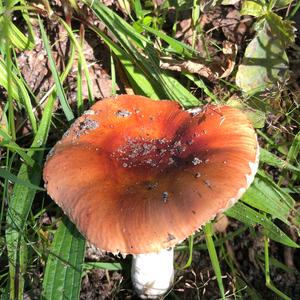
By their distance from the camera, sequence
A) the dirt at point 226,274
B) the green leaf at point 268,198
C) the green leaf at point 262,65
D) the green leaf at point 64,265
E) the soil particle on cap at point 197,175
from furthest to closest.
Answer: the green leaf at point 262,65, the dirt at point 226,274, the green leaf at point 268,198, the green leaf at point 64,265, the soil particle on cap at point 197,175

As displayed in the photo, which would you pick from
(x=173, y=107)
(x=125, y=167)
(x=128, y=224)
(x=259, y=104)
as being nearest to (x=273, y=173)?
(x=259, y=104)

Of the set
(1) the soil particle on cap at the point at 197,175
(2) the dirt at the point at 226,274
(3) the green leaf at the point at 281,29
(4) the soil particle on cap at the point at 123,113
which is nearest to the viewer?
(1) the soil particle on cap at the point at 197,175

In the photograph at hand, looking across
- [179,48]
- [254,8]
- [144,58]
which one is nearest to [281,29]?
[254,8]

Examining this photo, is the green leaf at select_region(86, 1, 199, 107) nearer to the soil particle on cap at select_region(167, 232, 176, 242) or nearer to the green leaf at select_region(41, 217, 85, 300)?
the green leaf at select_region(41, 217, 85, 300)

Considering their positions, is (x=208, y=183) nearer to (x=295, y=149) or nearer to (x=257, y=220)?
(x=257, y=220)

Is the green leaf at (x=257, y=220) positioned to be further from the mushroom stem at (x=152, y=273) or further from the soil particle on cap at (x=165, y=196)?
the soil particle on cap at (x=165, y=196)

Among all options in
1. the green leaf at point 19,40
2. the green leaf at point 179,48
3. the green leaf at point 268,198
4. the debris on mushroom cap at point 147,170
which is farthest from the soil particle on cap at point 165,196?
the green leaf at point 19,40
